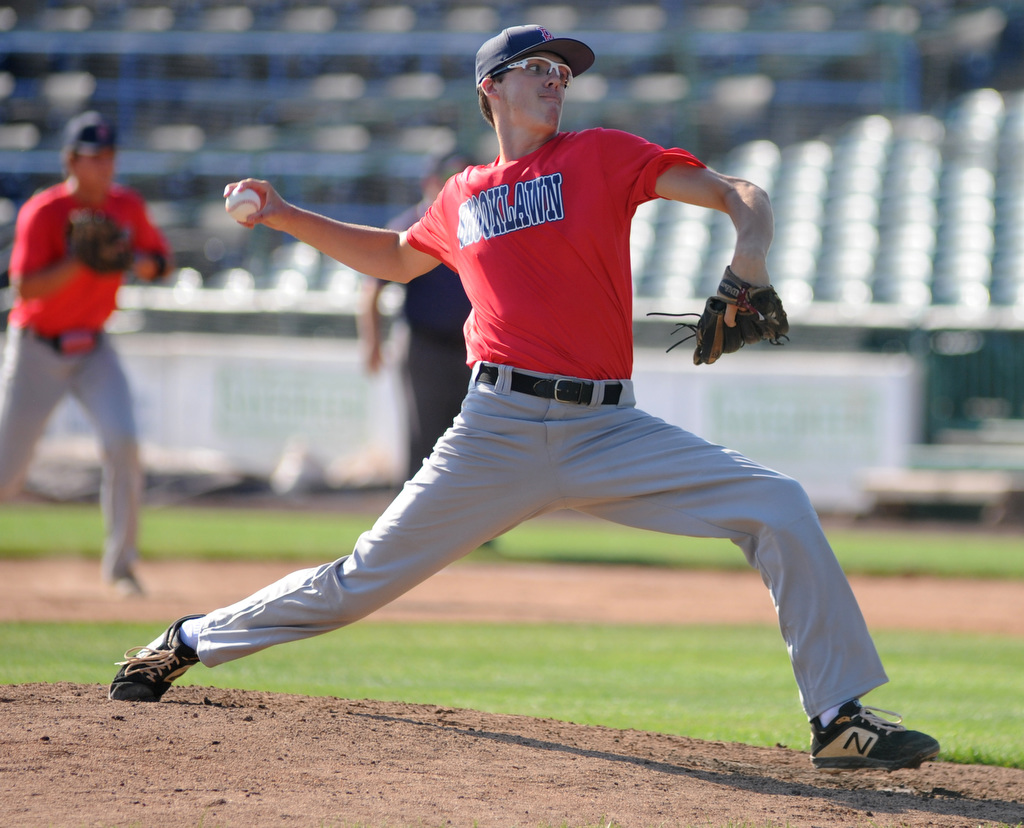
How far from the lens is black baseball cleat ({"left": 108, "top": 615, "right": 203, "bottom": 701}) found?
3.59 m

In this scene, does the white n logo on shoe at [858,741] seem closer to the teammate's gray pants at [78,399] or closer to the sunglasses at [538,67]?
the sunglasses at [538,67]

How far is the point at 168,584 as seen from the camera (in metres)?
7.59

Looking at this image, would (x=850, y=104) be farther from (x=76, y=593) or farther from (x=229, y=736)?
(x=229, y=736)

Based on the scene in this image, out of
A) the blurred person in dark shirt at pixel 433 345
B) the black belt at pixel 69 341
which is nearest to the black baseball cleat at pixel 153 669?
the black belt at pixel 69 341

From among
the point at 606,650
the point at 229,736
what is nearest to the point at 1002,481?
the point at 606,650

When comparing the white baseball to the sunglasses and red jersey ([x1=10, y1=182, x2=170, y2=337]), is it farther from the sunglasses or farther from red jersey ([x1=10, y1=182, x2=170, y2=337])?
red jersey ([x1=10, y1=182, x2=170, y2=337])

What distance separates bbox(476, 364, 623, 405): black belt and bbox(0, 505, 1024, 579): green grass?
5.76 meters

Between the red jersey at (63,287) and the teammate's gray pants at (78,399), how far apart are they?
0.12 m

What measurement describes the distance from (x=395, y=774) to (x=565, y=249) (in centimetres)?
141

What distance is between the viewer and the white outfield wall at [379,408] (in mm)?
13047

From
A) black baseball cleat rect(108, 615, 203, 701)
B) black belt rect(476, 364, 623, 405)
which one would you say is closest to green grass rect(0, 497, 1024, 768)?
black baseball cleat rect(108, 615, 203, 701)

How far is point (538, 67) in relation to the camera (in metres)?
3.39

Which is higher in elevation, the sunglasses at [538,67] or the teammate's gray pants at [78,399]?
the sunglasses at [538,67]

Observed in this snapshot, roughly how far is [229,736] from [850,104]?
62.8 feet
